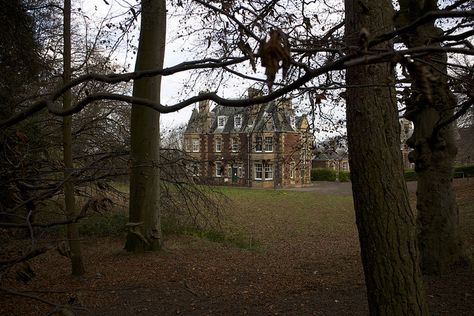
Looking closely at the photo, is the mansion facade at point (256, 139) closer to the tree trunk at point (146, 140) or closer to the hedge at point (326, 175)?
the tree trunk at point (146, 140)

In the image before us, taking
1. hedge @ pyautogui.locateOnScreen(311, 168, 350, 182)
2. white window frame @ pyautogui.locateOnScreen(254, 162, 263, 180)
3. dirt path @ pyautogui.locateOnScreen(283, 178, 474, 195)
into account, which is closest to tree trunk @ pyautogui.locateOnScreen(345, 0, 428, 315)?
dirt path @ pyautogui.locateOnScreen(283, 178, 474, 195)

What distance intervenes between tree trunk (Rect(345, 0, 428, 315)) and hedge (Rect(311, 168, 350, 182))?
5193 centimetres

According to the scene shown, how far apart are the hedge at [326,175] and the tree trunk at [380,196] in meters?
51.9

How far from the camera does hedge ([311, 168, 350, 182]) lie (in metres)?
54.7

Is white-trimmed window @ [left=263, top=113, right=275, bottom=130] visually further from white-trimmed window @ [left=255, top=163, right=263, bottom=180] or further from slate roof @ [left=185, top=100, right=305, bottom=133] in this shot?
white-trimmed window @ [left=255, top=163, right=263, bottom=180]

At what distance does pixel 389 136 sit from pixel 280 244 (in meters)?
10.7

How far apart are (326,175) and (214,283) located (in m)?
50.0

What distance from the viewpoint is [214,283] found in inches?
300

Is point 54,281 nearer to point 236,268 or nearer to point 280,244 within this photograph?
point 236,268

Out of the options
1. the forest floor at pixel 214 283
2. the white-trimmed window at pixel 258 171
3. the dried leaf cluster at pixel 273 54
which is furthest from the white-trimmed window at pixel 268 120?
the white-trimmed window at pixel 258 171

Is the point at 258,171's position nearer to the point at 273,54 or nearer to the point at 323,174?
the point at 323,174

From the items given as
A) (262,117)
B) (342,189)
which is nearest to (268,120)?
(262,117)

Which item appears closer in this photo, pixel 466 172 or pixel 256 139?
pixel 256 139

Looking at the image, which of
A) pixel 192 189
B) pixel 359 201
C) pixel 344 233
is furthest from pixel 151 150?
pixel 344 233
